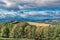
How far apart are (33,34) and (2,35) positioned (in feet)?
33.3

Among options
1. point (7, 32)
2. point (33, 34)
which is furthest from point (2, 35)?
point (33, 34)

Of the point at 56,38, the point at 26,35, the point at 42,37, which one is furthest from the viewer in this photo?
the point at 26,35

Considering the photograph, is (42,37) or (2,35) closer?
(42,37)

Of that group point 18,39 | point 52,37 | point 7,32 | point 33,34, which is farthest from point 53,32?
point 7,32

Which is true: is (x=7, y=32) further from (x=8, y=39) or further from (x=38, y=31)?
(x=38, y=31)

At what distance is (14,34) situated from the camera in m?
56.2

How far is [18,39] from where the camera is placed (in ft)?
171

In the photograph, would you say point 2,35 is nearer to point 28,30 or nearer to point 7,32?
point 7,32

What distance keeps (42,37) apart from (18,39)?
19.5ft

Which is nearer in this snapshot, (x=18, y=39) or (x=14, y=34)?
(x=18, y=39)

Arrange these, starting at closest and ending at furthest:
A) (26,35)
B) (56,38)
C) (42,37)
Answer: (56,38) < (42,37) < (26,35)

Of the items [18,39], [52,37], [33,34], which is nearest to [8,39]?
[18,39]

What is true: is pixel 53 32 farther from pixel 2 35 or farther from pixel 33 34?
pixel 2 35

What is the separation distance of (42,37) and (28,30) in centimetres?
599
